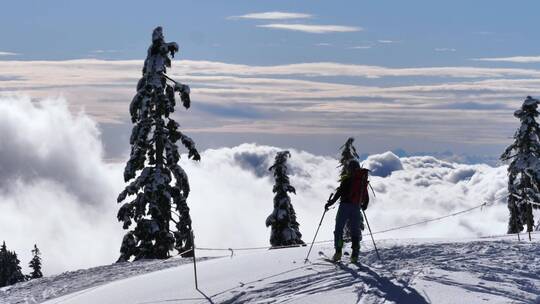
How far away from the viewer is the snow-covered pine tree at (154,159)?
29.8m

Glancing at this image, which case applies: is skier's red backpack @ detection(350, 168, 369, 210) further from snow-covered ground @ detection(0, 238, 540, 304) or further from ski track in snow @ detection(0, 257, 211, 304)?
ski track in snow @ detection(0, 257, 211, 304)

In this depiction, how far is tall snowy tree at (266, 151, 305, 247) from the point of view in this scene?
40.7m

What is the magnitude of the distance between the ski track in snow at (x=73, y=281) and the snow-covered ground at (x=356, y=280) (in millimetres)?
81

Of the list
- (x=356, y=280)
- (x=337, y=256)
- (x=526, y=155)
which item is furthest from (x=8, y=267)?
(x=356, y=280)

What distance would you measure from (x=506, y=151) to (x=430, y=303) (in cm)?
3472

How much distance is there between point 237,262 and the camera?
1549 cm

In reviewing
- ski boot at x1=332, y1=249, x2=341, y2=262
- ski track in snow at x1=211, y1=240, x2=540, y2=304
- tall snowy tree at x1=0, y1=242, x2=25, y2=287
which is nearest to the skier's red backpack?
ski boot at x1=332, y1=249, x2=341, y2=262

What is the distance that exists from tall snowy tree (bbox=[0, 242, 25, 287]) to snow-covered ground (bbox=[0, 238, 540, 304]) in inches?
2555

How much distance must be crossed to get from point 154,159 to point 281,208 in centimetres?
1253

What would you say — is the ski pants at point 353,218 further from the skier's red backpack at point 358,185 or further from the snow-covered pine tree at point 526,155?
the snow-covered pine tree at point 526,155

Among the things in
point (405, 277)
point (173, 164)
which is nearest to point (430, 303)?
point (405, 277)

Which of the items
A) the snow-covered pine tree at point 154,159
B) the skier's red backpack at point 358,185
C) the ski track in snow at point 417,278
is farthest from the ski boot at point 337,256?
the snow-covered pine tree at point 154,159

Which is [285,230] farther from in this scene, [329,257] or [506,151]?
[329,257]

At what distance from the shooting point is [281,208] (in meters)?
41.0
